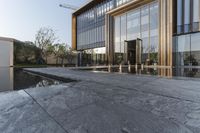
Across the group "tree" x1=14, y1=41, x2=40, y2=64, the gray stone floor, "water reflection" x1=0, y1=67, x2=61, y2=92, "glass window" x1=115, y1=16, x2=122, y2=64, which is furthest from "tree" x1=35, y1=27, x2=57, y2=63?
the gray stone floor

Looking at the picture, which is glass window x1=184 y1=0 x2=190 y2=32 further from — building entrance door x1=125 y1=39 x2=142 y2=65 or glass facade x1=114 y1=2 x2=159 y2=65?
building entrance door x1=125 y1=39 x2=142 y2=65

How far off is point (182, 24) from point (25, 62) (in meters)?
30.7

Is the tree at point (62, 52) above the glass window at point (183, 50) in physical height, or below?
above

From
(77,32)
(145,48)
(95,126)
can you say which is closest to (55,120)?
(95,126)

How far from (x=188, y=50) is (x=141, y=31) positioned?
5330 millimetres

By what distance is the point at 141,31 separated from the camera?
59.6ft

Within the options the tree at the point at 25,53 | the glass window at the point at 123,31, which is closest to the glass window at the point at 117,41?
the glass window at the point at 123,31

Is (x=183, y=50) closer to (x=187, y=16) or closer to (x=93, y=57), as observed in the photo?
(x=187, y=16)

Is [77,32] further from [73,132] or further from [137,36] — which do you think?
[73,132]

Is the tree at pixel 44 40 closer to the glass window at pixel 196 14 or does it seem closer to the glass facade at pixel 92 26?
the glass facade at pixel 92 26

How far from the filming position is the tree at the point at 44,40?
37.8 metres

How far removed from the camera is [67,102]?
3.09 metres

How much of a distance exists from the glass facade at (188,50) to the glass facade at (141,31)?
6.54ft

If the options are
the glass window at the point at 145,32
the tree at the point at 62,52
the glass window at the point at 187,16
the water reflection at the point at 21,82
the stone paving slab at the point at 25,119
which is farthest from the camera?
the tree at the point at 62,52
